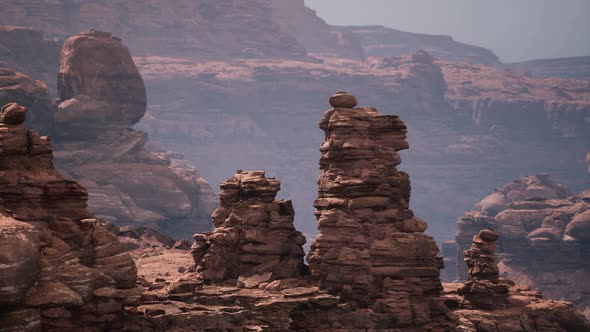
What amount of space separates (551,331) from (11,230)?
1802 inches

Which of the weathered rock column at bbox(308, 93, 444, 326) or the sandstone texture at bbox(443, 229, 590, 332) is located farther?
the sandstone texture at bbox(443, 229, 590, 332)

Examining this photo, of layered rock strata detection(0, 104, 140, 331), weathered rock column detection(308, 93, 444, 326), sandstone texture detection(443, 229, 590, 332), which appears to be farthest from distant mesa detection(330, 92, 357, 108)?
layered rock strata detection(0, 104, 140, 331)

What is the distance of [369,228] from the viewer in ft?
286

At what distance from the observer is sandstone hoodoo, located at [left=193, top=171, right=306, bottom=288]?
8831 cm

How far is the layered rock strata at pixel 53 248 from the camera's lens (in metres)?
63.9

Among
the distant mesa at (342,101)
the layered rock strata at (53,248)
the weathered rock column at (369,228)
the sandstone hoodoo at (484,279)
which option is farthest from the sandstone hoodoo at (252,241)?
the layered rock strata at (53,248)

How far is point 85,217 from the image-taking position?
7100 cm

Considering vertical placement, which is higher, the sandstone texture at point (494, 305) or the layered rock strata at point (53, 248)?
the layered rock strata at point (53, 248)

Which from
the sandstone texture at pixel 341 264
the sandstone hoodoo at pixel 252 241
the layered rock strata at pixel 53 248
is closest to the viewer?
the layered rock strata at pixel 53 248

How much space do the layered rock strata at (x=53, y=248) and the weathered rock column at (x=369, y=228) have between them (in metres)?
18.7

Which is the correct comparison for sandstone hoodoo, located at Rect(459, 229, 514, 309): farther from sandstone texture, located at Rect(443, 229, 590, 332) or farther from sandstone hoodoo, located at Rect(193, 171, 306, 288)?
sandstone hoodoo, located at Rect(193, 171, 306, 288)

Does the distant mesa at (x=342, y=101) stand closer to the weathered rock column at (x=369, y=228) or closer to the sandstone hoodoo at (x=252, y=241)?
the weathered rock column at (x=369, y=228)

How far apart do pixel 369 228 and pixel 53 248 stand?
26.4 metres

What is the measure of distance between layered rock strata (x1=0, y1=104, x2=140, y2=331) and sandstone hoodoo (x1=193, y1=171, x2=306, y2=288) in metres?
17.3
